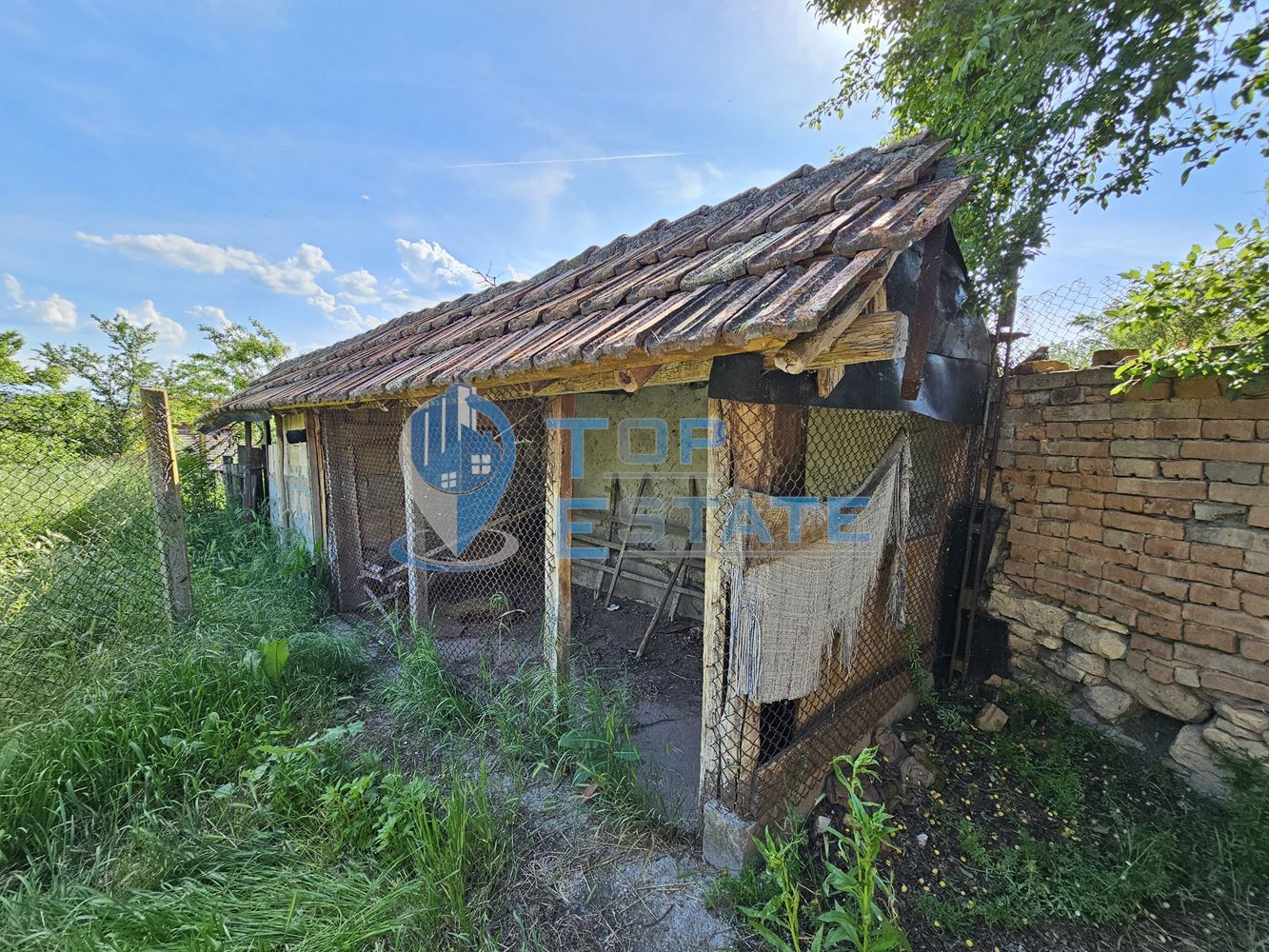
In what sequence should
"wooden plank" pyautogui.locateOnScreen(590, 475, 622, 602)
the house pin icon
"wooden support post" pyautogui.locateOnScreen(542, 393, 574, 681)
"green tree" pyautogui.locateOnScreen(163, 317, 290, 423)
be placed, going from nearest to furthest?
"wooden support post" pyautogui.locateOnScreen(542, 393, 574, 681)
the house pin icon
"wooden plank" pyautogui.locateOnScreen(590, 475, 622, 602)
"green tree" pyautogui.locateOnScreen(163, 317, 290, 423)

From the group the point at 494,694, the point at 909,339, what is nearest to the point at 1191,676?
the point at 909,339

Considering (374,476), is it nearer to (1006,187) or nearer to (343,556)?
(343,556)

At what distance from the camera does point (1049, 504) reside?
3.39m

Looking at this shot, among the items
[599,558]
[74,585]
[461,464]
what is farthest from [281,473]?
[599,558]

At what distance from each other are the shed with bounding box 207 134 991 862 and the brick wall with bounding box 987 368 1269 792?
48 cm

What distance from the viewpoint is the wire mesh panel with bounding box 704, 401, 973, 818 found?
213 centimetres

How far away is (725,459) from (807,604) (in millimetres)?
803

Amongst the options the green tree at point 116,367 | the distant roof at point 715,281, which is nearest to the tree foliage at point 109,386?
the green tree at point 116,367

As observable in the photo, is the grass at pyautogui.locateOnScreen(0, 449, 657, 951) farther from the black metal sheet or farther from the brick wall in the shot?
the brick wall

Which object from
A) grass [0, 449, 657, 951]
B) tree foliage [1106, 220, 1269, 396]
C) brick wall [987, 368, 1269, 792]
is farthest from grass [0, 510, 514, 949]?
tree foliage [1106, 220, 1269, 396]

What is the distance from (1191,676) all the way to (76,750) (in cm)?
607

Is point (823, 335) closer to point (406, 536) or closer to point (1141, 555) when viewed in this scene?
point (1141, 555)

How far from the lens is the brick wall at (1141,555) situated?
8.55 ft

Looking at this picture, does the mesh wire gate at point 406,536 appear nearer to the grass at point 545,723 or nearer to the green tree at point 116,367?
the grass at point 545,723
